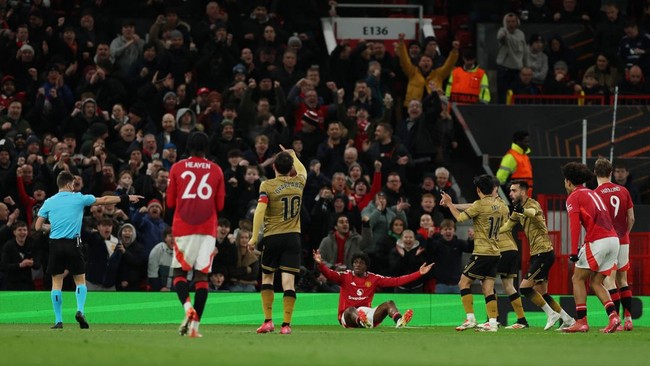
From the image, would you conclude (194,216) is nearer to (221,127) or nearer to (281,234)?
(281,234)

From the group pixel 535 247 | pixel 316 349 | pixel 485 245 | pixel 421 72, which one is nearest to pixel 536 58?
pixel 421 72

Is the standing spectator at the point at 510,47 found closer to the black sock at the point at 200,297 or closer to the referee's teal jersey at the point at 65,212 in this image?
the referee's teal jersey at the point at 65,212

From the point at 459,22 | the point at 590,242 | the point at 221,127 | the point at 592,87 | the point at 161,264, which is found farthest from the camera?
the point at 459,22

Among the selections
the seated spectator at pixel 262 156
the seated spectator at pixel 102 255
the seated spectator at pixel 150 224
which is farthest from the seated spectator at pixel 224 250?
the seated spectator at pixel 262 156

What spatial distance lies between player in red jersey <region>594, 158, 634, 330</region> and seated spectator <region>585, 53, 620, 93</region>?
1056 centimetres

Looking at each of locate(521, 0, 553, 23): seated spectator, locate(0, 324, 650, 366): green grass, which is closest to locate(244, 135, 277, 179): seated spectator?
locate(0, 324, 650, 366): green grass

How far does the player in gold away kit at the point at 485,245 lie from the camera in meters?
18.7

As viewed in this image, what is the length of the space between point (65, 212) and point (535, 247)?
6835 millimetres

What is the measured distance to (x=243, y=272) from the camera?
22094 mm

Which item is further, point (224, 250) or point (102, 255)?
point (224, 250)

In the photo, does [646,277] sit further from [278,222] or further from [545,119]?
[278,222]

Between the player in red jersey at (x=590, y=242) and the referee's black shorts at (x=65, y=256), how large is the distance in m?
6.66

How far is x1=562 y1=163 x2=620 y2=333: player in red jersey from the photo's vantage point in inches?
690

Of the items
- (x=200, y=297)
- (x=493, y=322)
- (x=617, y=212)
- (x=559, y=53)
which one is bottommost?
(x=493, y=322)
